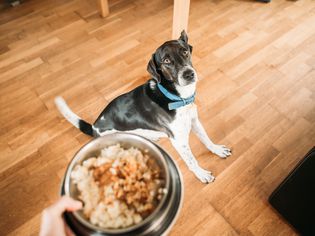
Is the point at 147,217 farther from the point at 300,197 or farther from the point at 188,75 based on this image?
the point at 300,197

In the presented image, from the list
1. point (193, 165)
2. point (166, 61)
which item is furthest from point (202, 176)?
point (166, 61)

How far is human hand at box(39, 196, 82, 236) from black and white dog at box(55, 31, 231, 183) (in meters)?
0.99

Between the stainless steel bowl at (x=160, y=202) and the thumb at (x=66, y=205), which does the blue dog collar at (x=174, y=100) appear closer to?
the stainless steel bowl at (x=160, y=202)

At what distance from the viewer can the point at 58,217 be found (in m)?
0.88

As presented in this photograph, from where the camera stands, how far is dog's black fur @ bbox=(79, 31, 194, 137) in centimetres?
173

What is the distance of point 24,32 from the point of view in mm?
3135

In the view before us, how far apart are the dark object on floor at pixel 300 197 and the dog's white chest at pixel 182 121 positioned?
2.29 feet

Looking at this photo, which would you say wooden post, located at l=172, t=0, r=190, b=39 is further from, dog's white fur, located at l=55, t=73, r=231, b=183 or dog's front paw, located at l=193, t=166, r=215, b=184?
dog's front paw, located at l=193, t=166, r=215, b=184

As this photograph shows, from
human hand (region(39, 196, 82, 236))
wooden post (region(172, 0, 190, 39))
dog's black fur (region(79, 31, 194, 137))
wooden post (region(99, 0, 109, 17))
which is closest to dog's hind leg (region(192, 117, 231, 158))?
dog's black fur (region(79, 31, 194, 137))

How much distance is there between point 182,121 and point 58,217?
1078mm

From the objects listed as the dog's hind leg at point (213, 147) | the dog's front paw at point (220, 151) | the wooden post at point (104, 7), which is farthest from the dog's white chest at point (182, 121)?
the wooden post at point (104, 7)

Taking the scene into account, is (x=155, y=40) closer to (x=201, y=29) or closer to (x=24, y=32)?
(x=201, y=29)

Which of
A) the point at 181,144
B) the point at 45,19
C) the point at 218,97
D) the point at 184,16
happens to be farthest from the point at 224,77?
the point at 45,19

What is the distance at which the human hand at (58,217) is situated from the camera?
0.85m
